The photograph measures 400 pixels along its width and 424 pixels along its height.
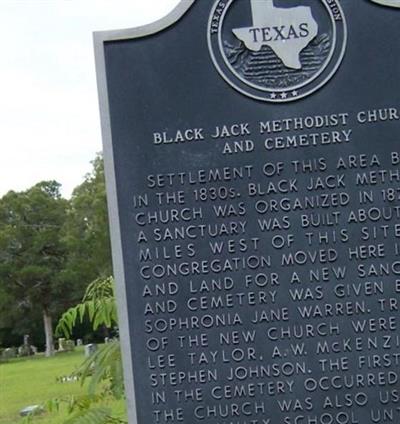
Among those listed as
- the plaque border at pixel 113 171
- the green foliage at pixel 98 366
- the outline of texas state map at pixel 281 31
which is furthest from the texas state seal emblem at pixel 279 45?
the green foliage at pixel 98 366

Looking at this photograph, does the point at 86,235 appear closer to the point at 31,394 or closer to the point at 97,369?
the point at 31,394

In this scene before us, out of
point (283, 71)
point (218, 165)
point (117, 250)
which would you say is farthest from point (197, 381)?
point (283, 71)

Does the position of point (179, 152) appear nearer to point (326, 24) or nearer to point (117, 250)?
point (117, 250)

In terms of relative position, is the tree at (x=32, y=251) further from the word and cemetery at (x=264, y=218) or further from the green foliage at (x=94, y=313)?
→ the word and cemetery at (x=264, y=218)

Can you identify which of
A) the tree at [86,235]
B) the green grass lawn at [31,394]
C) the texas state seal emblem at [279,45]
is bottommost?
the green grass lawn at [31,394]

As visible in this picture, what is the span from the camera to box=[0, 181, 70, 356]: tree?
47.7m

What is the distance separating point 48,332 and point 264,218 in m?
42.2

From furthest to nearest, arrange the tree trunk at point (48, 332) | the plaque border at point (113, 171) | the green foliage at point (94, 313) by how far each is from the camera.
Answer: the tree trunk at point (48, 332) < the green foliage at point (94, 313) < the plaque border at point (113, 171)

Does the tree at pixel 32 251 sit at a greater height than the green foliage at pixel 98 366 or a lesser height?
greater

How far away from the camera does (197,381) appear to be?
470 centimetres

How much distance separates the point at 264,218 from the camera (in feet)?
15.4

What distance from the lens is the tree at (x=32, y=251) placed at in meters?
47.7

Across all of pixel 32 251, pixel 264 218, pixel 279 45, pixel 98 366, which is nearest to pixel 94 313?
pixel 98 366

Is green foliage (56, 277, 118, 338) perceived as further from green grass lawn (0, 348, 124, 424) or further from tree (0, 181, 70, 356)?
tree (0, 181, 70, 356)
